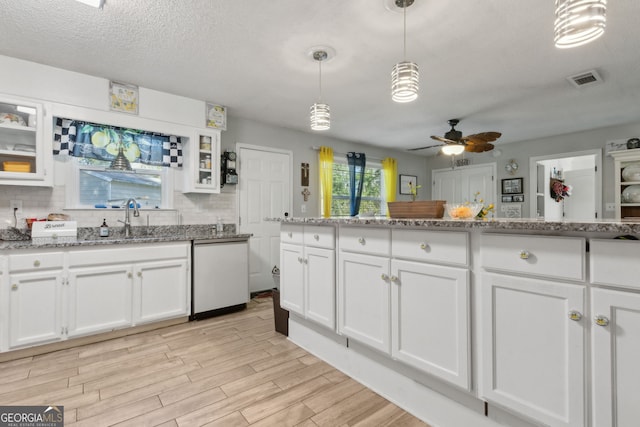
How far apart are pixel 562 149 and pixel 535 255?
205 inches

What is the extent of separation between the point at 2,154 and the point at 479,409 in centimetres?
384

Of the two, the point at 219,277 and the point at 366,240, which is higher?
the point at 366,240

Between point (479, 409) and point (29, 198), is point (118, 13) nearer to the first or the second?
point (29, 198)

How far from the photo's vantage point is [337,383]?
204 centimetres

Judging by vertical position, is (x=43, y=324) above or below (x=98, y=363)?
above

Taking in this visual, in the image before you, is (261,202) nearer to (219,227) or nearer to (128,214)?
(219,227)

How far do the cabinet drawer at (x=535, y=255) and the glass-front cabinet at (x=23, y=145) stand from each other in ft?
11.4

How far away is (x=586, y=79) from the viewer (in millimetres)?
3102

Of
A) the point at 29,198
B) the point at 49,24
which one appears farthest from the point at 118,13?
the point at 29,198

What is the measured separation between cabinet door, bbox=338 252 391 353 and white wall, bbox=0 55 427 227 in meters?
2.45

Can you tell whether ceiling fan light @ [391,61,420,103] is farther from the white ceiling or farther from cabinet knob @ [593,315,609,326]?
cabinet knob @ [593,315,609,326]

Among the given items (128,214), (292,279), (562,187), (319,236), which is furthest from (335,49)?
(562,187)

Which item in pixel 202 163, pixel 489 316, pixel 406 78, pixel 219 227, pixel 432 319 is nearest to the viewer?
pixel 489 316

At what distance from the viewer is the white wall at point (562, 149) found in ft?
15.5
